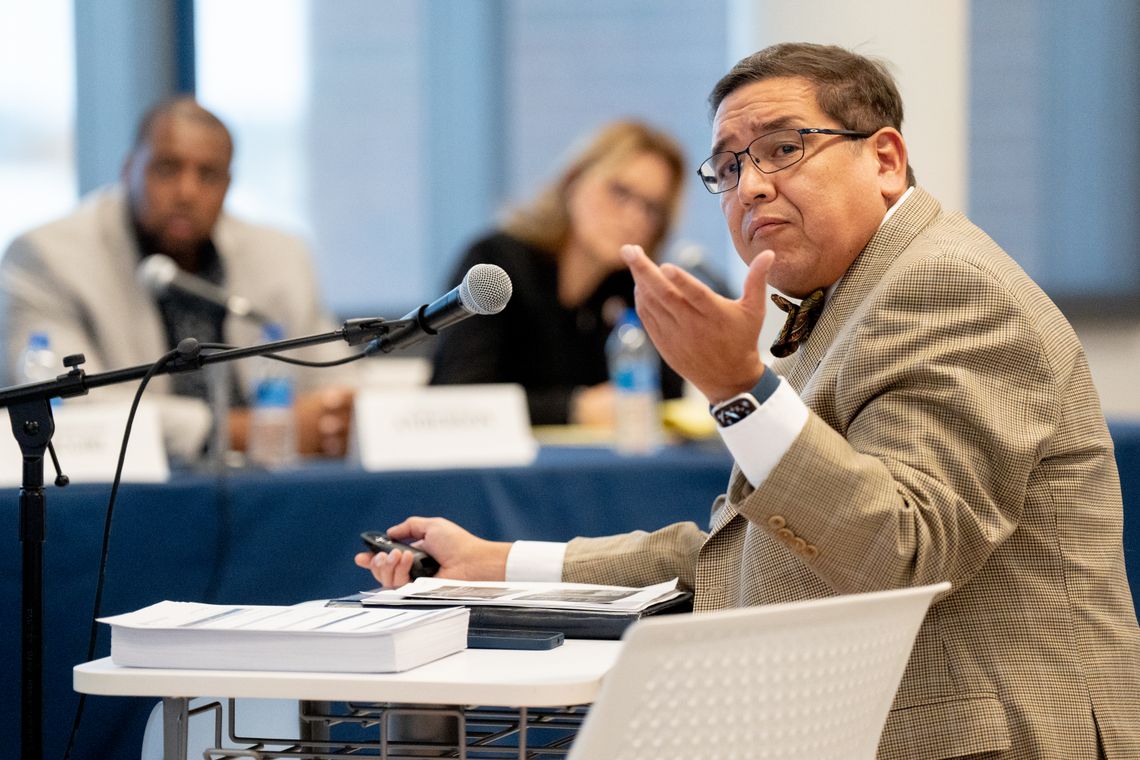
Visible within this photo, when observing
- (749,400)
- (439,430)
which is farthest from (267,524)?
(749,400)

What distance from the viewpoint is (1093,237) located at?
5.00 m

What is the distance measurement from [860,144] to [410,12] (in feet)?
13.4

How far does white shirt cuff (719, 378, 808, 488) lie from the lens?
1.30 meters

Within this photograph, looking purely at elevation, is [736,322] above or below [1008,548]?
above

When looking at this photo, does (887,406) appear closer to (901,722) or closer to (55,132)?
(901,722)

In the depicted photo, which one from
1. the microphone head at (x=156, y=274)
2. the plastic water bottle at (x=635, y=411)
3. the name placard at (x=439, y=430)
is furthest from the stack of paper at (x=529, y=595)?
the microphone head at (x=156, y=274)

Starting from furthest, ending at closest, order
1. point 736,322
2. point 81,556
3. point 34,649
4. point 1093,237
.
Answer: point 1093,237 → point 81,556 → point 34,649 → point 736,322

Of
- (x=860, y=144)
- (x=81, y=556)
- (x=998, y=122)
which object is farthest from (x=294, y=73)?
(x=860, y=144)

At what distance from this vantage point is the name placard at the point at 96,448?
2.52m

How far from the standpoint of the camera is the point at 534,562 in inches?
72.6

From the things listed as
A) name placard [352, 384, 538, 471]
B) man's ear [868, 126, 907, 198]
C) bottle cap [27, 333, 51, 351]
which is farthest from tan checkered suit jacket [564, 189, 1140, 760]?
bottle cap [27, 333, 51, 351]

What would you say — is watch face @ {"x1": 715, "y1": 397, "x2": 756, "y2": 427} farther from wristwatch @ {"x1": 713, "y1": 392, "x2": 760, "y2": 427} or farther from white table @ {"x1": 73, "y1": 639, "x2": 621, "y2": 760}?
white table @ {"x1": 73, "y1": 639, "x2": 621, "y2": 760}

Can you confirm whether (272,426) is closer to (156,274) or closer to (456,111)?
(156,274)

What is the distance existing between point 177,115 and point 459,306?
233 centimetres
